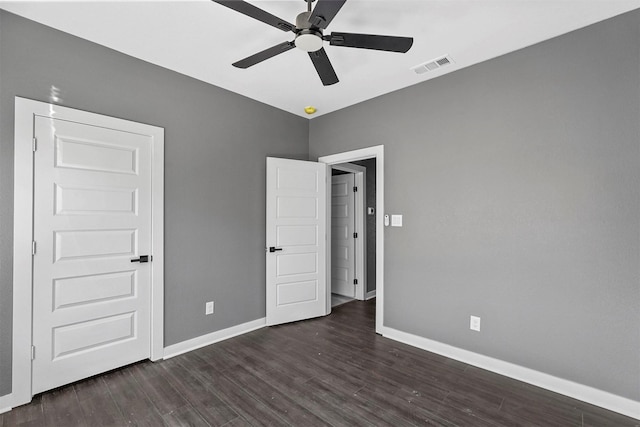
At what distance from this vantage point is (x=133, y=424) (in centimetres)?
194

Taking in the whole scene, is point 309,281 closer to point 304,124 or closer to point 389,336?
point 389,336

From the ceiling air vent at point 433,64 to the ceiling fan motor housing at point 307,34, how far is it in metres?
1.34

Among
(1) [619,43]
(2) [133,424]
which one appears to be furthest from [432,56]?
(2) [133,424]

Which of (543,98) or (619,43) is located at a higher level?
(619,43)

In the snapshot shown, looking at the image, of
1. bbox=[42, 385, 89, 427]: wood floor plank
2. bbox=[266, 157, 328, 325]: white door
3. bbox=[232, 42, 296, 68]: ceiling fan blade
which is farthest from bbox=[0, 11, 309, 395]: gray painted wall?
bbox=[232, 42, 296, 68]: ceiling fan blade

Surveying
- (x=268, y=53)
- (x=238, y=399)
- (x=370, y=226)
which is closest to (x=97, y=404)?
(x=238, y=399)

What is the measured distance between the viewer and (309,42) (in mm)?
1843

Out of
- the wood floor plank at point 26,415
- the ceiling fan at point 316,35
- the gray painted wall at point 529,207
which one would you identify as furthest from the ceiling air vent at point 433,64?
the wood floor plank at point 26,415

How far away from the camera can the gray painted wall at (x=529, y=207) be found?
2.10 m

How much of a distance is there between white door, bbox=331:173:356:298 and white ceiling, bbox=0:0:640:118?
7.32 ft

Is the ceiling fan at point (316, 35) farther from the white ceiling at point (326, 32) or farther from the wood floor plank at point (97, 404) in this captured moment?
the wood floor plank at point (97, 404)

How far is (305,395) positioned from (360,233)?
292 cm

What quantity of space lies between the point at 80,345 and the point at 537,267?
12.2 ft

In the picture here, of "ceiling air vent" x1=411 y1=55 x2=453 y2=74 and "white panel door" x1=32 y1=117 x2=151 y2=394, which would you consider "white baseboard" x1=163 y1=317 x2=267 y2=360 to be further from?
"ceiling air vent" x1=411 y1=55 x2=453 y2=74
